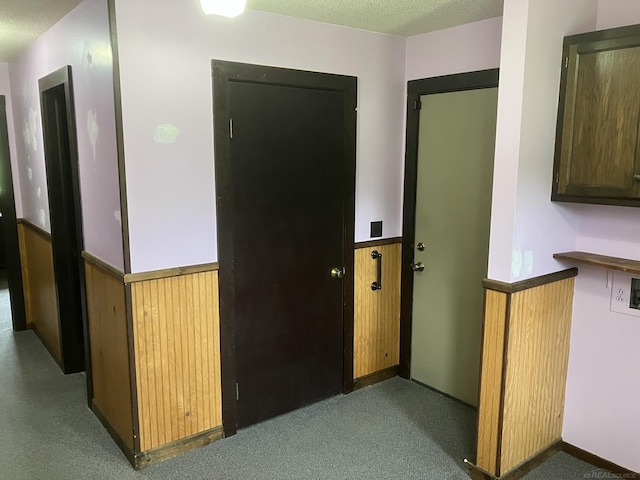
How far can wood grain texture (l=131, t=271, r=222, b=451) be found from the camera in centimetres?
249

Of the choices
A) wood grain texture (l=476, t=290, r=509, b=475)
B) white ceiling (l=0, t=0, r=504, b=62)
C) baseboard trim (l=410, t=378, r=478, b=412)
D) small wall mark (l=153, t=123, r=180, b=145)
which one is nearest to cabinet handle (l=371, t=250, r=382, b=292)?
baseboard trim (l=410, t=378, r=478, b=412)

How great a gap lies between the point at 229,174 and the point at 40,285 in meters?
2.51

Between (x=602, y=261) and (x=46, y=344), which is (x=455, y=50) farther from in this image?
(x=46, y=344)

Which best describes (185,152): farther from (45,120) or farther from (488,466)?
(488,466)

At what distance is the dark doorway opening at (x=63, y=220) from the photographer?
3.39 metres

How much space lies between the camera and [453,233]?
3146 mm

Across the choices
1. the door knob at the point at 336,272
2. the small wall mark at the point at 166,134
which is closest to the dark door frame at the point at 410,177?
the door knob at the point at 336,272

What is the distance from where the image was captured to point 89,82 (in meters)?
2.58

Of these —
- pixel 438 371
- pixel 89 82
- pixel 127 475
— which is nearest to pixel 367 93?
pixel 89 82

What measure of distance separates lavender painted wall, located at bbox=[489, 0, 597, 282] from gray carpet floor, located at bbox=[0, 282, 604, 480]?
108cm

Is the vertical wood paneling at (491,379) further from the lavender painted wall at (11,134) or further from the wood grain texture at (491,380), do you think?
the lavender painted wall at (11,134)

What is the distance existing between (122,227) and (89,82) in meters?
0.81

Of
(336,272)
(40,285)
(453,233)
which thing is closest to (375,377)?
(336,272)

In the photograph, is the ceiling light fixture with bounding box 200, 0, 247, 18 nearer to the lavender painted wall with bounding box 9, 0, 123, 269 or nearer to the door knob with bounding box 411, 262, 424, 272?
the lavender painted wall with bounding box 9, 0, 123, 269
